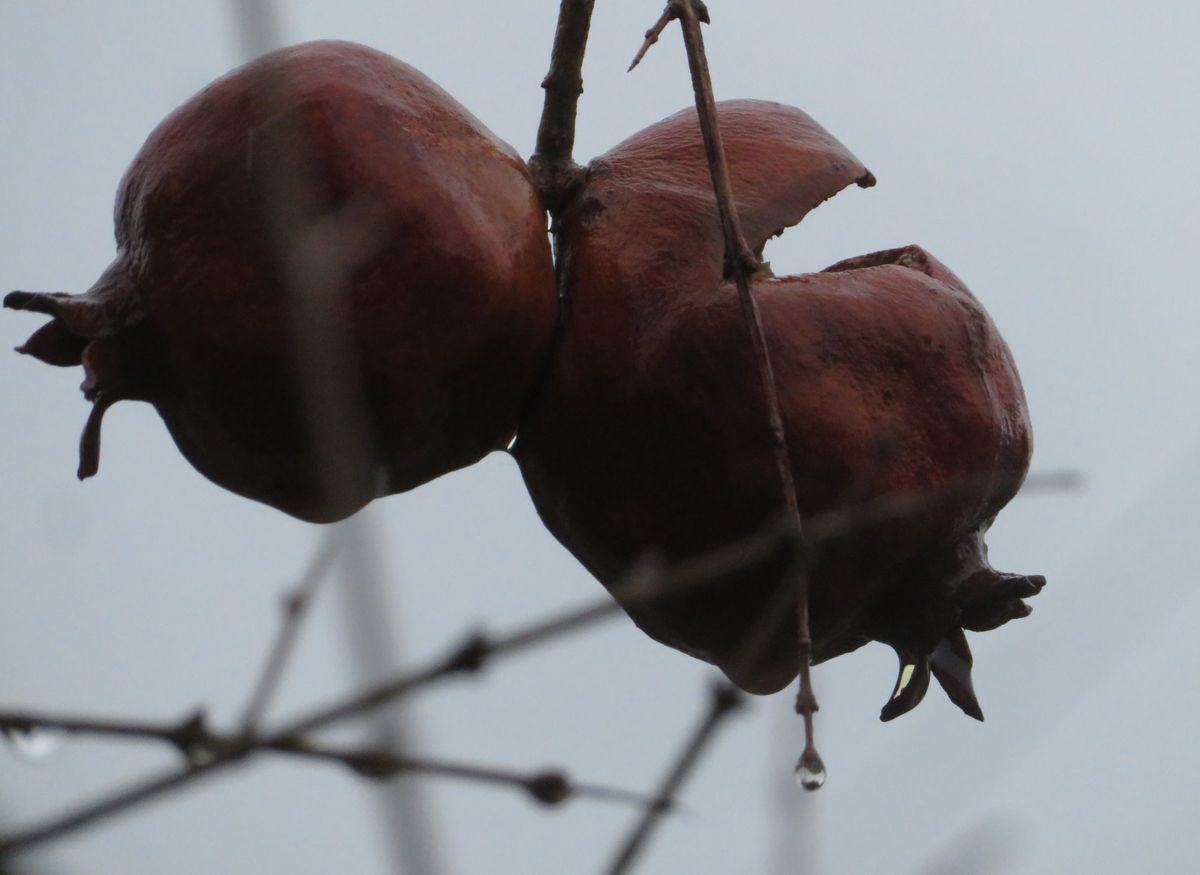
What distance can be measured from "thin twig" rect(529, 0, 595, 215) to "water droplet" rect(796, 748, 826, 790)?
85cm

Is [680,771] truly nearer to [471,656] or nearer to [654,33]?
[471,656]

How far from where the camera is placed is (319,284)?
153 centimetres

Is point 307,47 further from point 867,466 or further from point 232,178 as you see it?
point 867,466

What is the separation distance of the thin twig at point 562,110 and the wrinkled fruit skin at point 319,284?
162 millimetres

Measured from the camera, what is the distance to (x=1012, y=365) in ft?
6.29

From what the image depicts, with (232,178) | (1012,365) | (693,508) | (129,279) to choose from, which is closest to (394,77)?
(232,178)

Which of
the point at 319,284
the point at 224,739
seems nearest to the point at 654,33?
the point at 319,284

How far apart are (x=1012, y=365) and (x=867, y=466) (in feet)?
1.09

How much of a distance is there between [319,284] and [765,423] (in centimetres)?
48

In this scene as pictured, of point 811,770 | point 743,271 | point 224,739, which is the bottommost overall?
point 811,770

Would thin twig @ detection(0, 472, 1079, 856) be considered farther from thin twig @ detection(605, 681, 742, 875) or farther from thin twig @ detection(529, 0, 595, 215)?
thin twig @ detection(529, 0, 595, 215)

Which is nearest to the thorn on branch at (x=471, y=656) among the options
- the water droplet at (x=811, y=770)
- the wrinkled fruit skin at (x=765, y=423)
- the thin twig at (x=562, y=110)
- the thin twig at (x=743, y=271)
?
the water droplet at (x=811, y=770)

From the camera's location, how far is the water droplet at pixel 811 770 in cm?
125

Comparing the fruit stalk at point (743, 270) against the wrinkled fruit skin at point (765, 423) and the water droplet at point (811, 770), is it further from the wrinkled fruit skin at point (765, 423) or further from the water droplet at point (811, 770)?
the water droplet at point (811, 770)
